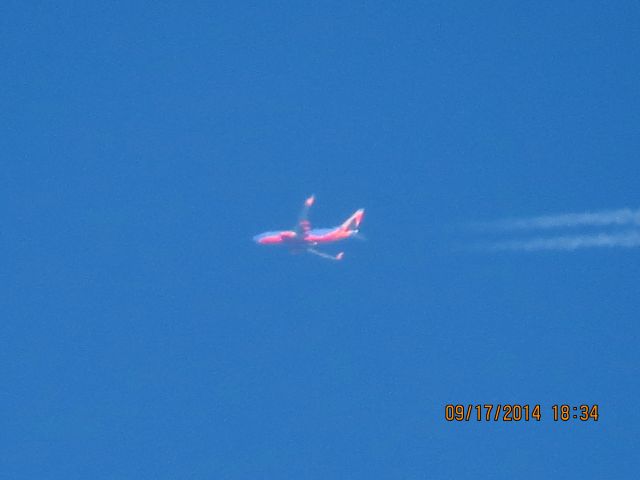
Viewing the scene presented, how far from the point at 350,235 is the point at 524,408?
55.4 ft

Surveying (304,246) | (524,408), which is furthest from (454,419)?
(304,246)

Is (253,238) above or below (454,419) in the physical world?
above

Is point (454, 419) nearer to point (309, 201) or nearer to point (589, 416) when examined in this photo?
point (589, 416)

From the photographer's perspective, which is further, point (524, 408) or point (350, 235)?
point (350, 235)

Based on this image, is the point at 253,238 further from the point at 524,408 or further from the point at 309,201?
the point at 524,408

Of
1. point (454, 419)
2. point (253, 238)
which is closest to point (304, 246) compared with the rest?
point (253, 238)

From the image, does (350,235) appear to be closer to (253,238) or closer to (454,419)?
(253,238)

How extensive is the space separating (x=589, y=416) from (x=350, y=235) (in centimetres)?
1998

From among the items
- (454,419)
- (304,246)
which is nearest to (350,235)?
(304,246)

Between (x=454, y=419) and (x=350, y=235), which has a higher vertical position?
(x=350, y=235)

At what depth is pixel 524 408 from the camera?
96.0 meters

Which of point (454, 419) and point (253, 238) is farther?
→ point (253, 238)

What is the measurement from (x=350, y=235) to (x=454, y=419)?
619 inches

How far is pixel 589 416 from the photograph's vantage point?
3750 inches
